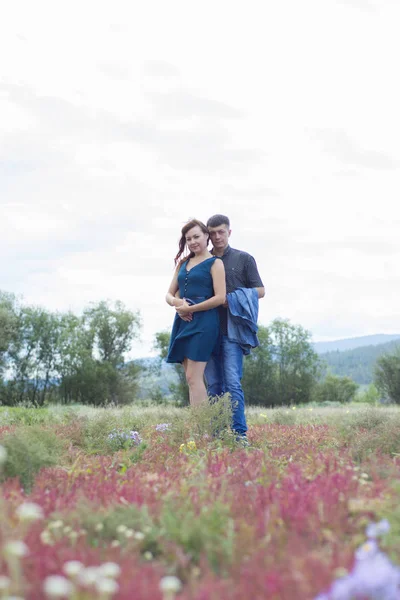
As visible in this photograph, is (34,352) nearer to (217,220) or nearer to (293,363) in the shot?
(293,363)

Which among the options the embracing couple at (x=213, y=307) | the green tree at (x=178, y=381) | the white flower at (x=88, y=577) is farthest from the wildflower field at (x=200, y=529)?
the green tree at (x=178, y=381)

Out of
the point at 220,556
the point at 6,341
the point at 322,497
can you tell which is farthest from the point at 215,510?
the point at 6,341

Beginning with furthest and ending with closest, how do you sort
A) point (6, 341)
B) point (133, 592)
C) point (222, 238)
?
point (6, 341) → point (222, 238) → point (133, 592)

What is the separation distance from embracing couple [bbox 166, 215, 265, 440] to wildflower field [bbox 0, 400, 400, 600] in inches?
79.3

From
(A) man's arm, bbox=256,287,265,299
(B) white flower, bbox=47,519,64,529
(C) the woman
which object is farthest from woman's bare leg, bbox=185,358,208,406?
(B) white flower, bbox=47,519,64,529

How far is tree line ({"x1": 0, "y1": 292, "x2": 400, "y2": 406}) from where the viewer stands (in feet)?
151

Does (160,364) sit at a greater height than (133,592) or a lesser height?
greater

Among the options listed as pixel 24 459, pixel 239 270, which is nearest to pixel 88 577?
pixel 24 459

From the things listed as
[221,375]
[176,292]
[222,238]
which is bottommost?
[221,375]

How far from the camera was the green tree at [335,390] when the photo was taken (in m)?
54.9

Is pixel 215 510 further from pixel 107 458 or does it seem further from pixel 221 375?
pixel 221 375

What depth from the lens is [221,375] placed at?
313 inches

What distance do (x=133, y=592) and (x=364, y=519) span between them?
1.49m

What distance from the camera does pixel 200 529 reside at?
2914mm
